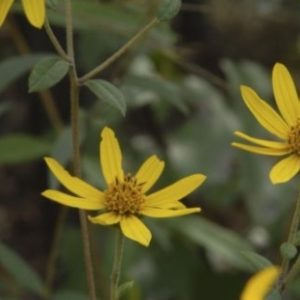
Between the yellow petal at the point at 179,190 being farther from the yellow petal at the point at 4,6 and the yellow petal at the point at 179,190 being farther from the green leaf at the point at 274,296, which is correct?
the yellow petal at the point at 4,6

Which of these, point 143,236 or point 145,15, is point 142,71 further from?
point 143,236

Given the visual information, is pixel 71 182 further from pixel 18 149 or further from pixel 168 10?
pixel 18 149

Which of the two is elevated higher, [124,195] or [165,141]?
[165,141]

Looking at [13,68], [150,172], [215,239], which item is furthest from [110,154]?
[215,239]

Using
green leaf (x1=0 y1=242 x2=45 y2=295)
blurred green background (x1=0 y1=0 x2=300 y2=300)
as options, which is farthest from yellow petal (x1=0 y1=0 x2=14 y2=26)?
green leaf (x1=0 y1=242 x2=45 y2=295)

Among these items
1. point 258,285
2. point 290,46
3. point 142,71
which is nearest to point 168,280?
point 142,71

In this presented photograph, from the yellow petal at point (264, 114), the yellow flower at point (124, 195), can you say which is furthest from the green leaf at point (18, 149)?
the yellow petal at point (264, 114)

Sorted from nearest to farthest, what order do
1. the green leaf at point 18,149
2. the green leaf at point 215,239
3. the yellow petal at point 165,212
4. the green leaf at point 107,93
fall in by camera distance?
1. the yellow petal at point 165,212
2. the green leaf at point 107,93
3. the green leaf at point 18,149
4. the green leaf at point 215,239
